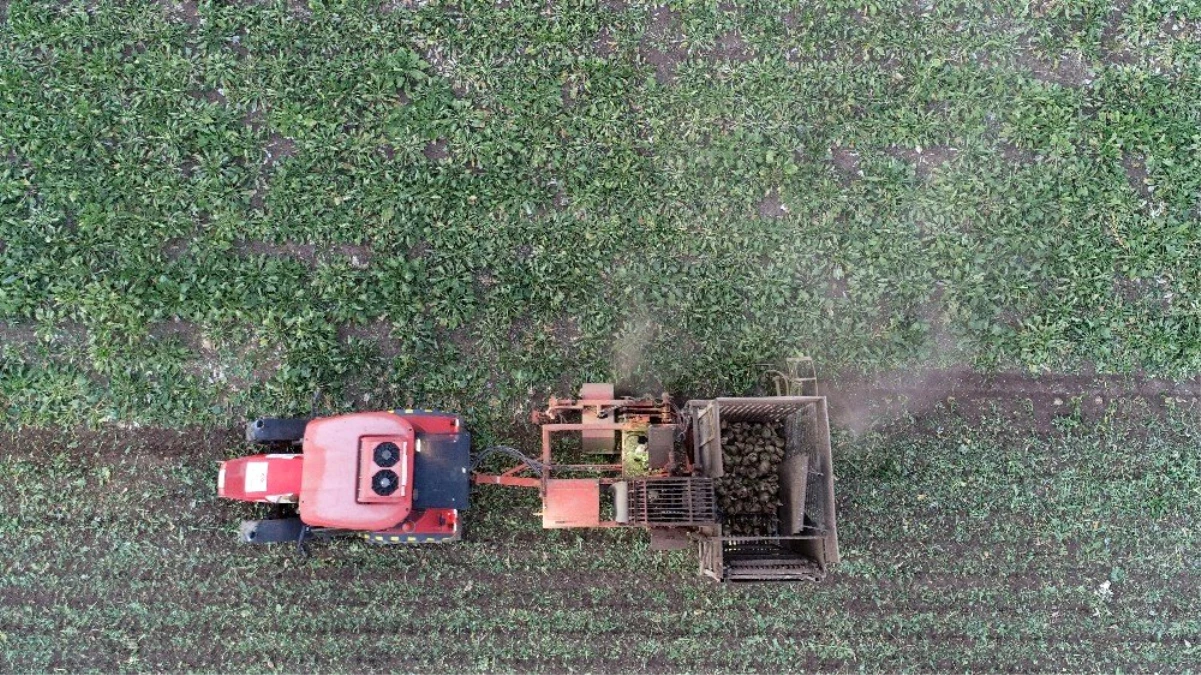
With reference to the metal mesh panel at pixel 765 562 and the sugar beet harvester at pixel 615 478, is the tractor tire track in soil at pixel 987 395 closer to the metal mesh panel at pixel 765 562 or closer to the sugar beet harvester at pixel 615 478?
the sugar beet harvester at pixel 615 478

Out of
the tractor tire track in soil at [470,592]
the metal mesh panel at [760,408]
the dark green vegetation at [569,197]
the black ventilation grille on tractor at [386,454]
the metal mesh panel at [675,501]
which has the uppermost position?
the dark green vegetation at [569,197]

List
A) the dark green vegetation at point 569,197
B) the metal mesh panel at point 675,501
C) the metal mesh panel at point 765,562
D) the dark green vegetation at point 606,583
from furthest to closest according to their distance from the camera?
the dark green vegetation at point 569,197 → the dark green vegetation at point 606,583 → the metal mesh panel at point 765,562 → the metal mesh panel at point 675,501

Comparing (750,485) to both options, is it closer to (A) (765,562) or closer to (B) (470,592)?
(A) (765,562)

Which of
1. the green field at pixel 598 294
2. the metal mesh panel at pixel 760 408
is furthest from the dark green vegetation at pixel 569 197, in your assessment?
the metal mesh panel at pixel 760 408

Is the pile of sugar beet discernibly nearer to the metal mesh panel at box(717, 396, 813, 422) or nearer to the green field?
the metal mesh panel at box(717, 396, 813, 422)

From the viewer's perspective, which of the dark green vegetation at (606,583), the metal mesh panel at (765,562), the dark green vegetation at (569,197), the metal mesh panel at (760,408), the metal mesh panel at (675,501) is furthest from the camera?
the dark green vegetation at (569,197)

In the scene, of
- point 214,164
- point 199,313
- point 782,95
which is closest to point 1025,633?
point 782,95
